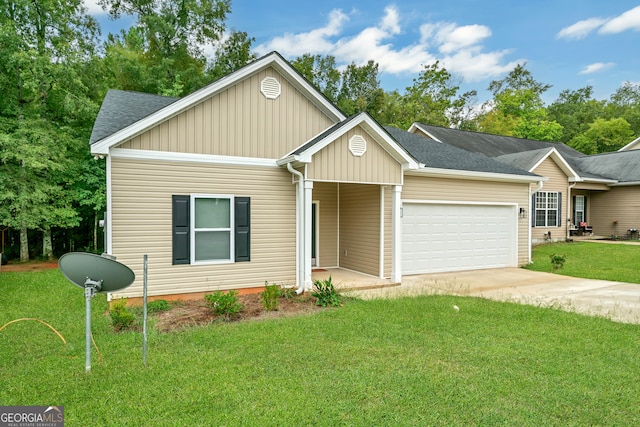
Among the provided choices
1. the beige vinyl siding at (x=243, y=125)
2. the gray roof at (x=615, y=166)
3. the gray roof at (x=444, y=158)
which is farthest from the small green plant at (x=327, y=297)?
the gray roof at (x=615, y=166)

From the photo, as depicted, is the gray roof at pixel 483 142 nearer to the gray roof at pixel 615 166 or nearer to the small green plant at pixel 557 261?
the gray roof at pixel 615 166

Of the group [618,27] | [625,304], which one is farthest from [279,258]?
[618,27]

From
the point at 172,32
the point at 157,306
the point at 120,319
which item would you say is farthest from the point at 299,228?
the point at 172,32

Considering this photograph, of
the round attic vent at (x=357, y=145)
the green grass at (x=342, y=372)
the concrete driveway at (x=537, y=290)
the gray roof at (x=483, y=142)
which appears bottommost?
the concrete driveway at (x=537, y=290)

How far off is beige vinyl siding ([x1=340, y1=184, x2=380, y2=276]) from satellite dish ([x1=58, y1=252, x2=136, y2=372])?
654cm

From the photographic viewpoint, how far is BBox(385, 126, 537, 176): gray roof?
415 inches

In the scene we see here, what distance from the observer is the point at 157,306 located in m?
6.66

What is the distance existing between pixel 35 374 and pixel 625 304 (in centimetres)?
920

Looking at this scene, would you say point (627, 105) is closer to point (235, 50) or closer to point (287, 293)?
point (235, 50)

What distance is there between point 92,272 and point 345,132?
564 centimetres

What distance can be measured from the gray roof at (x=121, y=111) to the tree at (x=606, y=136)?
40215 mm

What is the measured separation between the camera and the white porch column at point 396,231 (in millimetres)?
9125

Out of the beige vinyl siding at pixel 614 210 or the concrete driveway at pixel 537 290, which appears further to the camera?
the beige vinyl siding at pixel 614 210

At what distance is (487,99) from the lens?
42.2 meters
